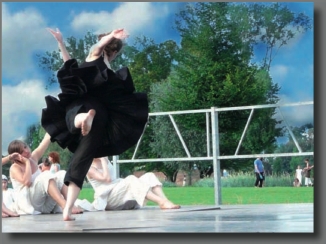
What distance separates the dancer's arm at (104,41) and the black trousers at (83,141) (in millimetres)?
318

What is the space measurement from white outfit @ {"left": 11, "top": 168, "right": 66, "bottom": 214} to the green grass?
0.80 meters

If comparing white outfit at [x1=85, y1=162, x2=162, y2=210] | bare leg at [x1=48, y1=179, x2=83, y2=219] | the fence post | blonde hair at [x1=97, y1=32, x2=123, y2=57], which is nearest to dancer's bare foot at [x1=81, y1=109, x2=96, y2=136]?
blonde hair at [x1=97, y1=32, x2=123, y2=57]

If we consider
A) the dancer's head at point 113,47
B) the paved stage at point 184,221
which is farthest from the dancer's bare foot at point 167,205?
the dancer's head at point 113,47

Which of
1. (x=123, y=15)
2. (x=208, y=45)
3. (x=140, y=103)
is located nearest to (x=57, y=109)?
(x=140, y=103)

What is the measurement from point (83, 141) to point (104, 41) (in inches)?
28.4

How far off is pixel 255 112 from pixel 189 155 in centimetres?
79

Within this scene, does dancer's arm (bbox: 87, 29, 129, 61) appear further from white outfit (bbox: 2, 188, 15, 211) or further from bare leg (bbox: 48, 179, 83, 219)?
white outfit (bbox: 2, 188, 15, 211)

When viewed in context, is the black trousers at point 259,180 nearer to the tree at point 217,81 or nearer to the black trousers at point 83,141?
the tree at point 217,81

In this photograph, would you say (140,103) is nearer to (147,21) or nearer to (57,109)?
(57,109)

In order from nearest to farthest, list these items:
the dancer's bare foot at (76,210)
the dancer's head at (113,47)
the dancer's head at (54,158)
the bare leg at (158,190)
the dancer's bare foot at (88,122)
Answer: the dancer's bare foot at (88,122) → the dancer's head at (113,47) → the bare leg at (158,190) → the dancer's bare foot at (76,210) → the dancer's head at (54,158)

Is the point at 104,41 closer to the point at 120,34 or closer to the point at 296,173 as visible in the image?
the point at 120,34

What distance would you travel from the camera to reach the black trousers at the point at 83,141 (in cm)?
622

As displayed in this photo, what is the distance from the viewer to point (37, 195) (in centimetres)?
749

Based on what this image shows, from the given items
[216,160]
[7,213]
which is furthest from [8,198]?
[216,160]
